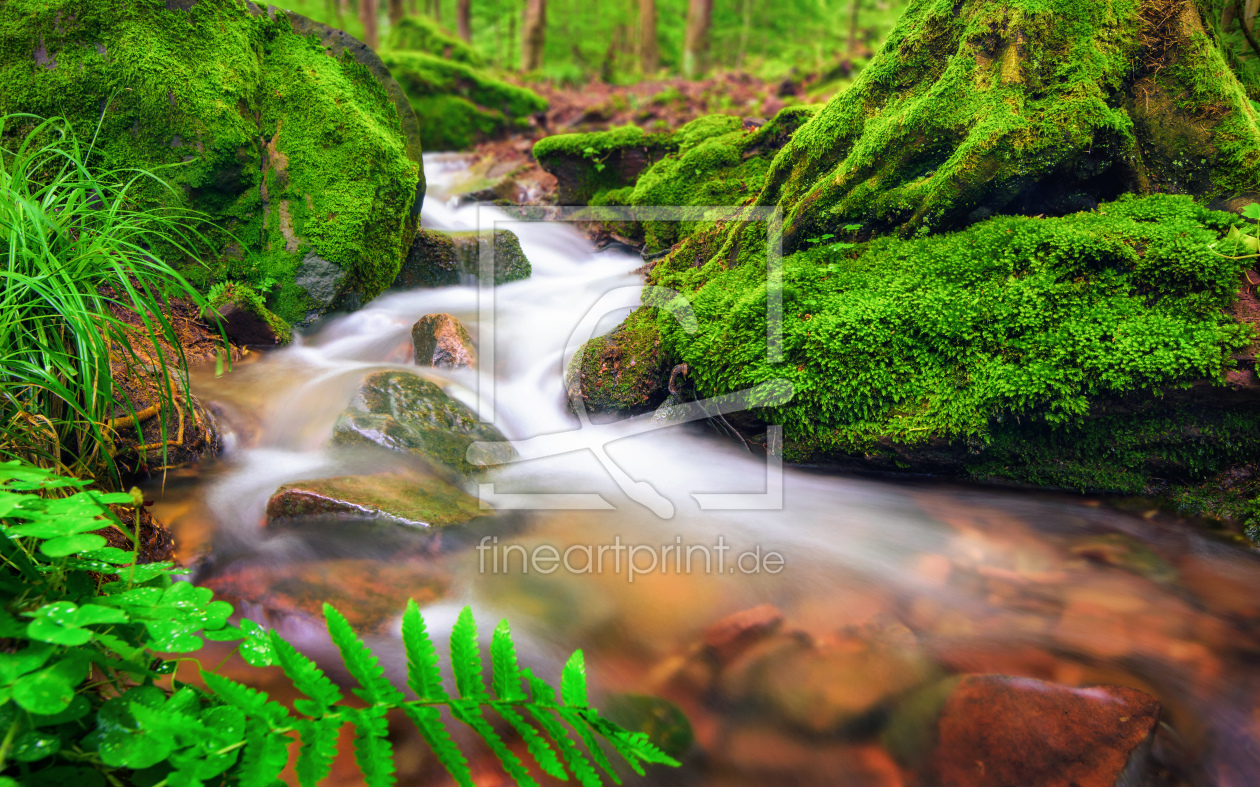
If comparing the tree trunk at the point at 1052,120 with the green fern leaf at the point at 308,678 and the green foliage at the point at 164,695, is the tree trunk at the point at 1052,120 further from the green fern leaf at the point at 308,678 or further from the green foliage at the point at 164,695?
the green fern leaf at the point at 308,678

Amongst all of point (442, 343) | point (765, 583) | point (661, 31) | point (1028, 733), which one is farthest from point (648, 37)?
point (1028, 733)

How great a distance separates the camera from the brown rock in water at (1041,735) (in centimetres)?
196

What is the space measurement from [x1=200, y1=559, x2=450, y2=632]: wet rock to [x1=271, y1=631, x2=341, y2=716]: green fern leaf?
4.65 ft

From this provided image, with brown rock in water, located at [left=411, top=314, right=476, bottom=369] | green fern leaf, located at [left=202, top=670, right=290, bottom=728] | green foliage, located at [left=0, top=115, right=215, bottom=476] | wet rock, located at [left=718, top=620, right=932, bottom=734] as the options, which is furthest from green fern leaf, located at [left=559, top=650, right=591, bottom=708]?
brown rock in water, located at [left=411, top=314, right=476, bottom=369]

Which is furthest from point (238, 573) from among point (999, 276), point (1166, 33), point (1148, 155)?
point (1166, 33)

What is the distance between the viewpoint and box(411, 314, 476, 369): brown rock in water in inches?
183

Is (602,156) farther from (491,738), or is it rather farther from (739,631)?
(491,738)

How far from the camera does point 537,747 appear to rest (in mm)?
1341

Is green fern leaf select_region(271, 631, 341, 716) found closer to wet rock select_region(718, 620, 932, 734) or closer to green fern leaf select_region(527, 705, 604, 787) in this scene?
green fern leaf select_region(527, 705, 604, 787)

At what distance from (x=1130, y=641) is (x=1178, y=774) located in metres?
0.56

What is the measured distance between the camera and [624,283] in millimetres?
5551

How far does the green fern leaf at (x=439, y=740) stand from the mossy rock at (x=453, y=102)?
12.0 m

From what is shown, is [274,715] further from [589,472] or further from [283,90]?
[283,90]

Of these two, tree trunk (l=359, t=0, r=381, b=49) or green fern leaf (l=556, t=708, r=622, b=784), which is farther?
tree trunk (l=359, t=0, r=381, b=49)
